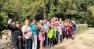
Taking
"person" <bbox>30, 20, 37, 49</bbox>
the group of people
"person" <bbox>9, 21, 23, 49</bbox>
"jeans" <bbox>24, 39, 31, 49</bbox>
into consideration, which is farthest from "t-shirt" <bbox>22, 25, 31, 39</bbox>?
"person" <bbox>9, 21, 23, 49</bbox>

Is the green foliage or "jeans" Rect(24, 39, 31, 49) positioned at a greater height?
"jeans" Rect(24, 39, 31, 49)

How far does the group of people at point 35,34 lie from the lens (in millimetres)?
12277

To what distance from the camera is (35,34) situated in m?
14.4

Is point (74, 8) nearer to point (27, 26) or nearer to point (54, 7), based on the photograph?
point (54, 7)

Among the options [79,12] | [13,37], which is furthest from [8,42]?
[79,12]

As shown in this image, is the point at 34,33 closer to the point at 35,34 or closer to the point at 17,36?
the point at 35,34

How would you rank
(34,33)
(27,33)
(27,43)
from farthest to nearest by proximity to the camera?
(34,33) < (27,43) < (27,33)

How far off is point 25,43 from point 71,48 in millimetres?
4722

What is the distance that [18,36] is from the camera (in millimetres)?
12344

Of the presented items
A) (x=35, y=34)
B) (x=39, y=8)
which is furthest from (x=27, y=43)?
(x=39, y=8)

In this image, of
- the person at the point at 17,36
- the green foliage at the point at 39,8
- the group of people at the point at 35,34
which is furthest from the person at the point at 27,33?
the green foliage at the point at 39,8

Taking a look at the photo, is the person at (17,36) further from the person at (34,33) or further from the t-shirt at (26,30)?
the person at (34,33)

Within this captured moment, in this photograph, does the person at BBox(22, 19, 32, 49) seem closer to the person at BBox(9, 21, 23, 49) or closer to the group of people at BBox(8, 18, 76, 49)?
the group of people at BBox(8, 18, 76, 49)

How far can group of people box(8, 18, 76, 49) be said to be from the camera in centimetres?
1228
